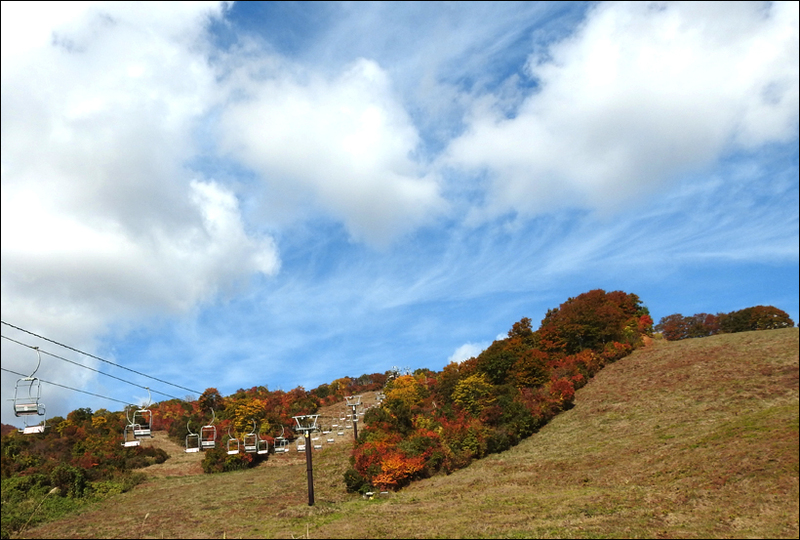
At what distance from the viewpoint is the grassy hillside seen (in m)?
21.8

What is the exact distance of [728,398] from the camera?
90.6 feet

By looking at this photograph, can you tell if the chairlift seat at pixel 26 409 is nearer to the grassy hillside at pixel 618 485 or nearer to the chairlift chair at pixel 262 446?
the grassy hillside at pixel 618 485

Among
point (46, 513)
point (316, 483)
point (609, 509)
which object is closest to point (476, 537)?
point (609, 509)

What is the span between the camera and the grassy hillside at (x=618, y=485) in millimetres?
21844

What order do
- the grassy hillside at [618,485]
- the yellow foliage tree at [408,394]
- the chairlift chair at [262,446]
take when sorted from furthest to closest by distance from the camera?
the yellow foliage tree at [408,394] < the chairlift chair at [262,446] < the grassy hillside at [618,485]

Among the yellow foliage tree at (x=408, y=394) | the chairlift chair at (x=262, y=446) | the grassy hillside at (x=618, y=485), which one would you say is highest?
the yellow foliage tree at (x=408, y=394)

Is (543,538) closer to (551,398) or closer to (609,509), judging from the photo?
(609,509)

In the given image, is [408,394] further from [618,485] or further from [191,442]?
[618,485]

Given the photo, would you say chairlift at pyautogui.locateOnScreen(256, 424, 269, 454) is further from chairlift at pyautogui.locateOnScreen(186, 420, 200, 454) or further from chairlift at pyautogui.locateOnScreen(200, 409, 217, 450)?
chairlift at pyautogui.locateOnScreen(186, 420, 200, 454)

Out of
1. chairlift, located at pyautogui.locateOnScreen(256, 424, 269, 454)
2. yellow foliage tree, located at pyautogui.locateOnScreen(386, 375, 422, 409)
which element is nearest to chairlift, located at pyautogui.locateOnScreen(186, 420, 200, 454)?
chairlift, located at pyautogui.locateOnScreen(256, 424, 269, 454)

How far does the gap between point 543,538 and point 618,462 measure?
615 inches

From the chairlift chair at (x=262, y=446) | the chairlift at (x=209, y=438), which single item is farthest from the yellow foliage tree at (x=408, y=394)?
the chairlift at (x=209, y=438)

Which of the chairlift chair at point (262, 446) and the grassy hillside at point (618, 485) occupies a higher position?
the chairlift chair at point (262, 446)

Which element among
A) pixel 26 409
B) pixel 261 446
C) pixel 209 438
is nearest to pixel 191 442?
pixel 261 446
